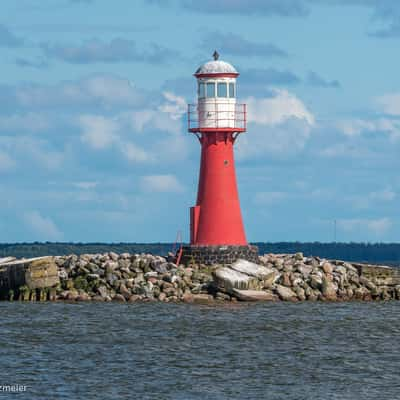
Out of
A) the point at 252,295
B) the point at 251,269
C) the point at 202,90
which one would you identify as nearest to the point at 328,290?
the point at 251,269

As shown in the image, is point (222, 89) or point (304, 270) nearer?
point (222, 89)

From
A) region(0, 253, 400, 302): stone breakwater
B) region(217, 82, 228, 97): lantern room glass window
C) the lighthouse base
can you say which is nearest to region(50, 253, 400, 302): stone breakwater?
region(0, 253, 400, 302): stone breakwater

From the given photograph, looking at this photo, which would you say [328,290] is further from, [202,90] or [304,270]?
[202,90]

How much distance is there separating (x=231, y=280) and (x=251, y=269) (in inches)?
46.4

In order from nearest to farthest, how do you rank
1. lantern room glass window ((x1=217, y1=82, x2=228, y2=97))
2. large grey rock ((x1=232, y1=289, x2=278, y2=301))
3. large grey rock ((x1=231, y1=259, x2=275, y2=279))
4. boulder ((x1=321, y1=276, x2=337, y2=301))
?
large grey rock ((x1=232, y1=289, x2=278, y2=301)) → large grey rock ((x1=231, y1=259, x2=275, y2=279)) → boulder ((x1=321, y1=276, x2=337, y2=301)) → lantern room glass window ((x1=217, y1=82, x2=228, y2=97))

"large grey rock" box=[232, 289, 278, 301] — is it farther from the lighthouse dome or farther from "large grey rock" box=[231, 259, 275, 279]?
the lighthouse dome

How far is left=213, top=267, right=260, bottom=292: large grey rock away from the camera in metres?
39.2

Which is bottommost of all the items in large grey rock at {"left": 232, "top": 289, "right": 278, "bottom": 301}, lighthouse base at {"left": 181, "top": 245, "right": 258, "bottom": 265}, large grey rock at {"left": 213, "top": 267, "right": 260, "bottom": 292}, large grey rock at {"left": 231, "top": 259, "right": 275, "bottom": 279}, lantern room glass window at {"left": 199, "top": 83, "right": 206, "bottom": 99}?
large grey rock at {"left": 232, "top": 289, "right": 278, "bottom": 301}

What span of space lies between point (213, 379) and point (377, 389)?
3433 mm

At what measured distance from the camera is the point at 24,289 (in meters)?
40.7

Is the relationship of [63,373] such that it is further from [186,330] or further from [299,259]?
[299,259]

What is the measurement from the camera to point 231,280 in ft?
129

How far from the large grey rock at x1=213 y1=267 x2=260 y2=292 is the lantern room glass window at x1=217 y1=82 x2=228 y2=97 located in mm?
5982

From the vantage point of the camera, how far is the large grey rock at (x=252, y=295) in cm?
3962
